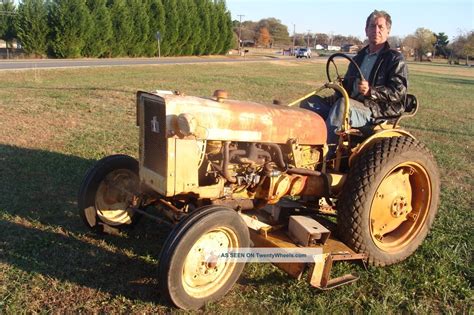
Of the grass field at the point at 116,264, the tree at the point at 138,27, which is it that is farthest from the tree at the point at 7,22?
the grass field at the point at 116,264

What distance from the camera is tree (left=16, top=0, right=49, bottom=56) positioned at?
107ft

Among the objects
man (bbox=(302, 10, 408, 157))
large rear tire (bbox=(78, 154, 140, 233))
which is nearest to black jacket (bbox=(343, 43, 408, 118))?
man (bbox=(302, 10, 408, 157))

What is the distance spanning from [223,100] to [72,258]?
184 cm

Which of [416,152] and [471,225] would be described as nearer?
[416,152]

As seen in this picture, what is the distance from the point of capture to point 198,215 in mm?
3092

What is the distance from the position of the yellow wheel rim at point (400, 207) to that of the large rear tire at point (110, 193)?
2.22m

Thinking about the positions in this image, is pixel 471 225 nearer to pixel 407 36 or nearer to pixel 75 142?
pixel 75 142

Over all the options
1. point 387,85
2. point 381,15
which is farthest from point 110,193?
point 381,15

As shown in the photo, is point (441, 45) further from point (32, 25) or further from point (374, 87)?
point (374, 87)

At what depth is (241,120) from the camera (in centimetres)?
348

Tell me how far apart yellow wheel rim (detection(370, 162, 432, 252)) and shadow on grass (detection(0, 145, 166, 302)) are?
2.04m

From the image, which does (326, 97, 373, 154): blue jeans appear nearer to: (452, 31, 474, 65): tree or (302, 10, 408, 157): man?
(302, 10, 408, 157): man

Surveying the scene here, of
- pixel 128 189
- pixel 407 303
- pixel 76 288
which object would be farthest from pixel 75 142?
pixel 407 303

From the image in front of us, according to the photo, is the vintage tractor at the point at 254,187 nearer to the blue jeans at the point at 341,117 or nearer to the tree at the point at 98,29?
the blue jeans at the point at 341,117
